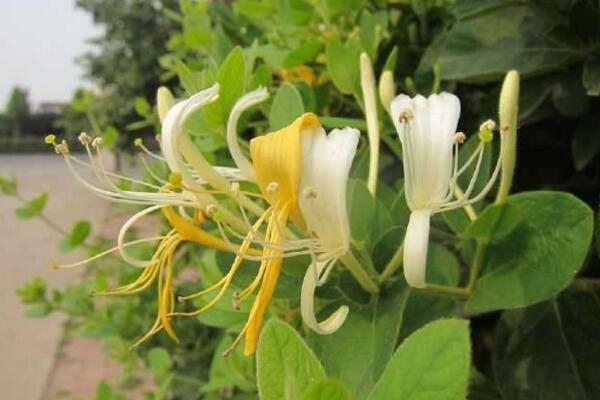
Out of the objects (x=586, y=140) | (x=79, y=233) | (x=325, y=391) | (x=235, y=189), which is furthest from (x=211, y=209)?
(x=79, y=233)

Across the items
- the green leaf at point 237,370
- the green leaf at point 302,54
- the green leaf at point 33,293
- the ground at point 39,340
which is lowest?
the ground at point 39,340

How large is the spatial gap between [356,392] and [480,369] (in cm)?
31

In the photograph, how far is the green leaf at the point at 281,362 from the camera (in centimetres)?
30

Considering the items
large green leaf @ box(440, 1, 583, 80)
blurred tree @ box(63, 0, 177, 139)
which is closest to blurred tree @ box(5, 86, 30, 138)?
blurred tree @ box(63, 0, 177, 139)

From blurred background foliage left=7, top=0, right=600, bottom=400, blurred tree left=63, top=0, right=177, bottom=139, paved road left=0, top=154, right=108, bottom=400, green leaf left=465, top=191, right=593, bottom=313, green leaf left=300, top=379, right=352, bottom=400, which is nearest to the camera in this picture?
green leaf left=300, top=379, right=352, bottom=400

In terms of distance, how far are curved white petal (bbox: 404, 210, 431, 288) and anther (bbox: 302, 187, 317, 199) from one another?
4cm

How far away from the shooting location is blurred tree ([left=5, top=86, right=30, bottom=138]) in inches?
586

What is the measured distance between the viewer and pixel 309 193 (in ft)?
1.07

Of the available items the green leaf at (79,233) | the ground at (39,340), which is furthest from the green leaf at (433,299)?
the ground at (39,340)

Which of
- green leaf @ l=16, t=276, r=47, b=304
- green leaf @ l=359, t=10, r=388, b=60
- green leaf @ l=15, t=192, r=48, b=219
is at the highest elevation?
green leaf @ l=359, t=10, r=388, b=60

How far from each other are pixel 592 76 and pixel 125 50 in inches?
308

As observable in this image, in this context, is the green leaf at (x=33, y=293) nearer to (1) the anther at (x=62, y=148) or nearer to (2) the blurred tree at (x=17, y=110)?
(1) the anther at (x=62, y=148)

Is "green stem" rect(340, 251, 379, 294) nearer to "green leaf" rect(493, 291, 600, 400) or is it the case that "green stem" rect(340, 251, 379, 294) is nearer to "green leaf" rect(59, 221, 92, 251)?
"green leaf" rect(493, 291, 600, 400)

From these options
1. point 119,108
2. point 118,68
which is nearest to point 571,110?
point 119,108
